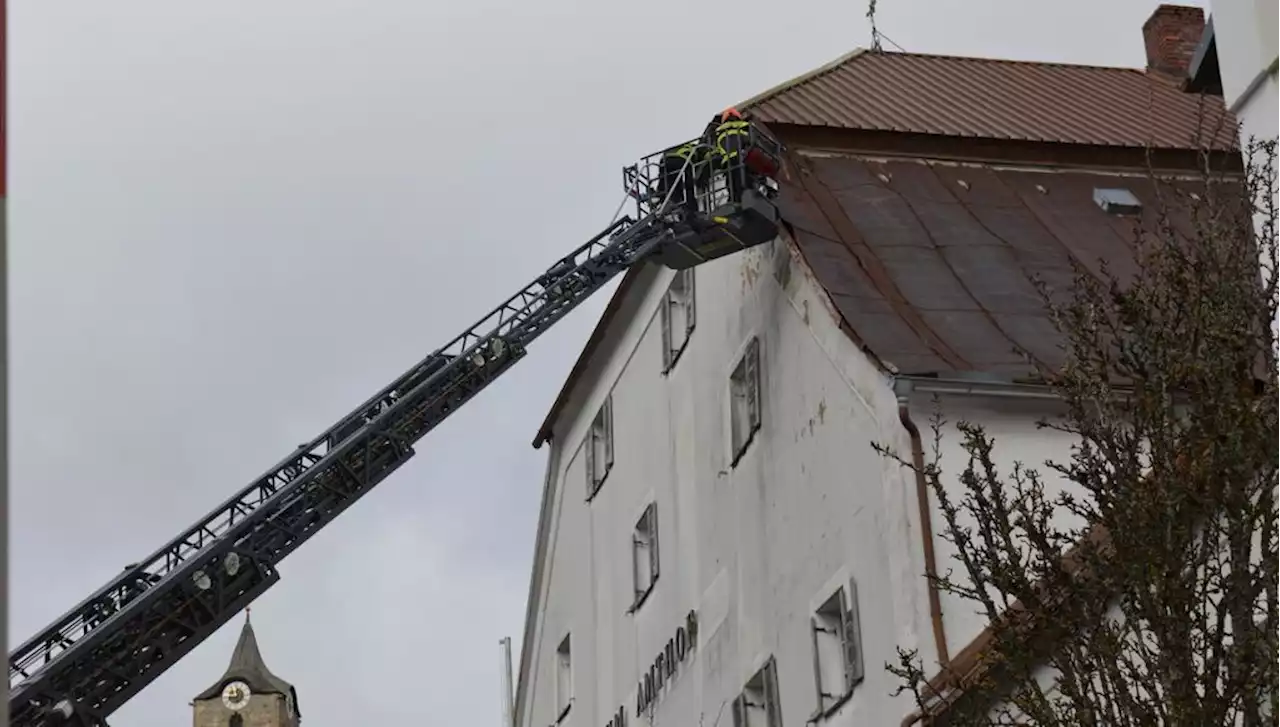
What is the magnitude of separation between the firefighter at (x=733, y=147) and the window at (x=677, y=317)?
2.37 meters

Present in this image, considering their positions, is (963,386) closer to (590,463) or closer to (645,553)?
(645,553)

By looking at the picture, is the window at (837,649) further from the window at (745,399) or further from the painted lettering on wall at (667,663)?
the painted lettering on wall at (667,663)

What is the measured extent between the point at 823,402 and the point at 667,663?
610 cm

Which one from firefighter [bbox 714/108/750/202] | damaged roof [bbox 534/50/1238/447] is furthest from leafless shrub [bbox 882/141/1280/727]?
firefighter [bbox 714/108/750/202]

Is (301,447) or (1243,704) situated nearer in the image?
(1243,704)

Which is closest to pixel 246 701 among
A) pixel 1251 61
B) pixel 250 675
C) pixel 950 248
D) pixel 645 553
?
pixel 250 675

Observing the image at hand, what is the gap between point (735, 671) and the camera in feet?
75.3

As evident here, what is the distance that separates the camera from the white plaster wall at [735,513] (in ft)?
62.2

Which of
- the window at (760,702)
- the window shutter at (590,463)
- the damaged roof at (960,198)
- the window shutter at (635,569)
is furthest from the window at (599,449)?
the window at (760,702)

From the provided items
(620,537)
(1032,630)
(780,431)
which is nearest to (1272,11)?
(1032,630)

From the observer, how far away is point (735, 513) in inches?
918

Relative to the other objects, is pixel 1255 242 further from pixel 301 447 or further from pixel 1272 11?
pixel 301 447

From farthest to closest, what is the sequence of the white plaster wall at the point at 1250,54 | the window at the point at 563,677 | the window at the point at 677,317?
1. the window at the point at 563,677
2. the window at the point at 677,317
3. the white plaster wall at the point at 1250,54

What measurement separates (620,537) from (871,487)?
9.23m
